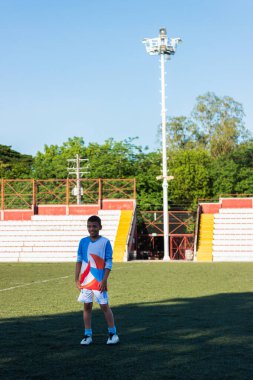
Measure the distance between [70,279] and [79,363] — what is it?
472 inches

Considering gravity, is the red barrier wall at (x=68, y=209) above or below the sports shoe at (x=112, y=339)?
above

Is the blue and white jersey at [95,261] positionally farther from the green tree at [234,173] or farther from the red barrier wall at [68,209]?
the green tree at [234,173]

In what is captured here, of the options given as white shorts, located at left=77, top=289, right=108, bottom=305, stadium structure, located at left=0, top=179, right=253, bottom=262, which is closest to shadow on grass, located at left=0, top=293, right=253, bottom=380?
white shorts, located at left=77, top=289, right=108, bottom=305

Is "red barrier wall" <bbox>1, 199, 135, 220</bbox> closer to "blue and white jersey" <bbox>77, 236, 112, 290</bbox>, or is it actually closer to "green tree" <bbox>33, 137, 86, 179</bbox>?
"green tree" <bbox>33, 137, 86, 179</bbox>

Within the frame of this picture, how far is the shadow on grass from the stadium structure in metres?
22.9

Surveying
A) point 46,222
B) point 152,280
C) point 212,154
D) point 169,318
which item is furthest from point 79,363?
point 212,154

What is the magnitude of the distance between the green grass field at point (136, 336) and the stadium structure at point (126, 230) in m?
18.7

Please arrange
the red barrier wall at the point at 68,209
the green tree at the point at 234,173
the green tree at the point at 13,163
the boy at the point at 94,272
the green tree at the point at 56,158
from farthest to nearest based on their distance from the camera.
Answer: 1. the green tree at the point at 13,163
2. the green tree at the point at 56,158
3. the green tree at the point at 234,173
4. the red barrier wall at the point at 68,209
5. the boy at the point at 94,272

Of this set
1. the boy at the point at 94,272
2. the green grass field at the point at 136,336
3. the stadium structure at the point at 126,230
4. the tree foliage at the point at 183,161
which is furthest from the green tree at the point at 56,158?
the boy at the point at 94,272

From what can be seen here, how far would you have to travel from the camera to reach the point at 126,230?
1389 inches

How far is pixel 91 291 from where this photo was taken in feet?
23.4

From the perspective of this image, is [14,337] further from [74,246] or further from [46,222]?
[46,222]

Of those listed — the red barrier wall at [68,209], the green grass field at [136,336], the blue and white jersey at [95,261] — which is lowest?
the green grass field at [136,336]

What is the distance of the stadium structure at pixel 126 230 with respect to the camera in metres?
33.0
